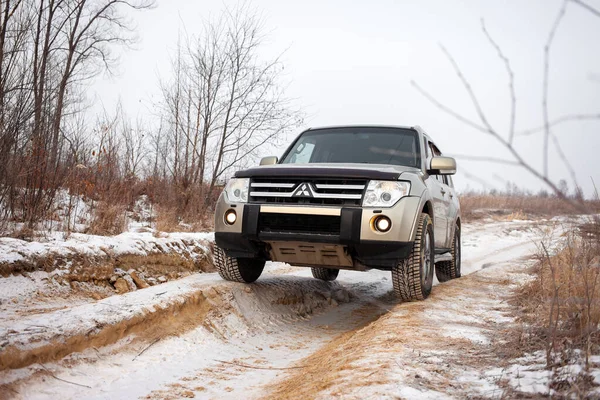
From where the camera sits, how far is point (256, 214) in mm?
4578

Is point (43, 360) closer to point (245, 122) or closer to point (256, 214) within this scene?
point (256, 214)

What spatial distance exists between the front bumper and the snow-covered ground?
1.75ft

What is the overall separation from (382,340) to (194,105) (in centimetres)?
970

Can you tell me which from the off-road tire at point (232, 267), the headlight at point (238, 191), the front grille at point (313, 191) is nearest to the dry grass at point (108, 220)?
the off-road tire at point (232, 267)

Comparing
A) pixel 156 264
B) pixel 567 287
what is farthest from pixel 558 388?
pixel 156 264

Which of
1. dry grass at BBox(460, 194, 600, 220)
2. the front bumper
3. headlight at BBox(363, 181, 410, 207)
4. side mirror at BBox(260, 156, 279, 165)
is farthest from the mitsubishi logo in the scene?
dry grass at BBox(460, 194, 600, 220)

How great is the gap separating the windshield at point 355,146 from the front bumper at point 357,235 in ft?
4.03

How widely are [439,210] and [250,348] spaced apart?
3.17 metres

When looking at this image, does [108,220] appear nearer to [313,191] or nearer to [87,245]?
[87,245]

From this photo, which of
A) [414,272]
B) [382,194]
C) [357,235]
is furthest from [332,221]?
[414,272]

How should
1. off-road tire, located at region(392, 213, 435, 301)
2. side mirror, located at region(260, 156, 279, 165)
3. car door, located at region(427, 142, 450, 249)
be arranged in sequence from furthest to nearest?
car door, located at region(427, 142, 450, 249) → side mirror, located at region(260, 156, 279, 165) → off-road tire, located at region(392, 213, 435, 301)

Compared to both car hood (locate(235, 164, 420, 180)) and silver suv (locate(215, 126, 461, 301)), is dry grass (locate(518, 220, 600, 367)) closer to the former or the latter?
silver suv (locate(215, 126, 461, 301))

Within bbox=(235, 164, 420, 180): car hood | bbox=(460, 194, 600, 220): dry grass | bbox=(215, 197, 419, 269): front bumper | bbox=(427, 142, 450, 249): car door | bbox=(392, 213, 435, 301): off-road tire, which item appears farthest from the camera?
bbox=(460, 194, 600, 220): dry grass

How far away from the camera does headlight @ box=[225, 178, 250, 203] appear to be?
4805 millimetres
